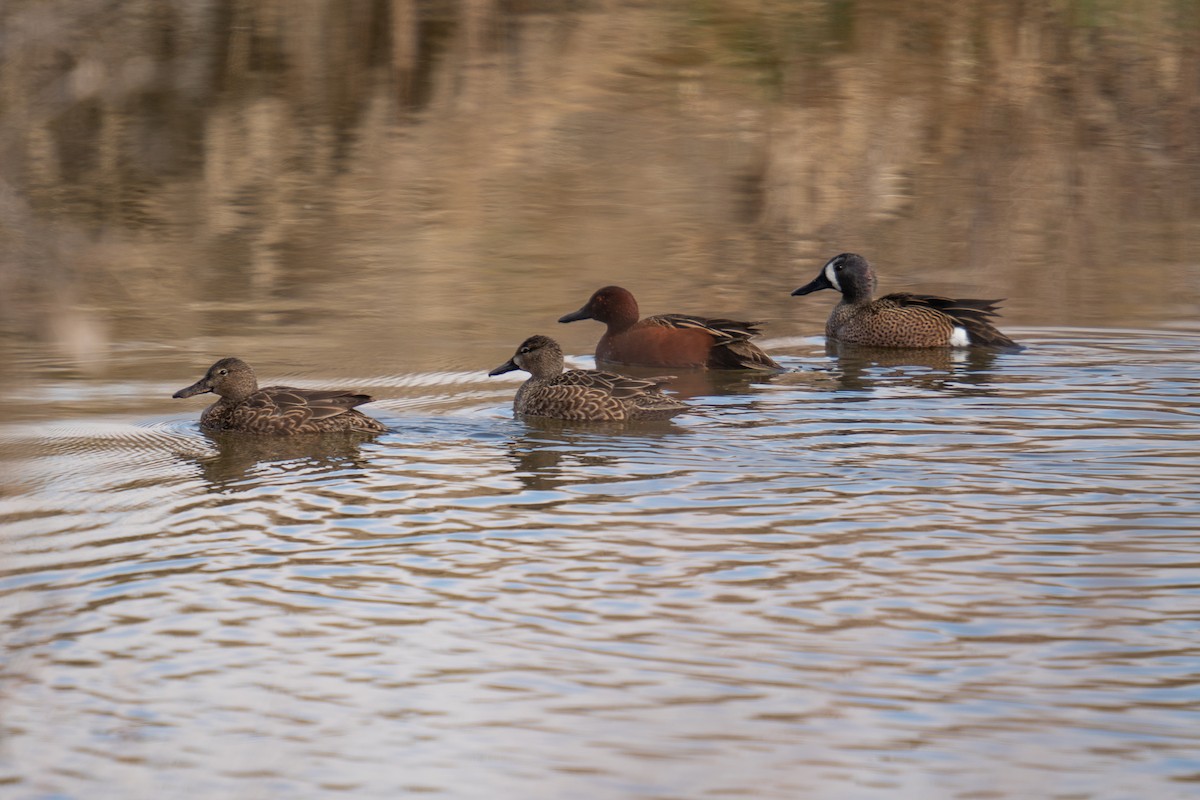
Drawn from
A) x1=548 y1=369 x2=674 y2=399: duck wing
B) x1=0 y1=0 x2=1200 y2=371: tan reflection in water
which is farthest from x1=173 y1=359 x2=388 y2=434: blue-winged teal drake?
x1=0 y1=0 x2=1200 y2=371: tan reflection in water

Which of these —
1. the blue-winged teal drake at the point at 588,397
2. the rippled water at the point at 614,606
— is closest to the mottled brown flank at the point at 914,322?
the rippled water at the point at 614,606

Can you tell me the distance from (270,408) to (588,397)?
180 centimetres

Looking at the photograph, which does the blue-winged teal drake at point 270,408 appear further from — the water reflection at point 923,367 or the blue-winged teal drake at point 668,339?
the water reflection at point 923,367

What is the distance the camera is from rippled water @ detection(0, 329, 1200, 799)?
209 inches

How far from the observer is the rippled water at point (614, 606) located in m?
5.32

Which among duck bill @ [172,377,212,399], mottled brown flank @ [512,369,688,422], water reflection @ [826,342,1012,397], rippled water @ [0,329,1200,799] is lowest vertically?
rippled water @ [0,329,1200,799]

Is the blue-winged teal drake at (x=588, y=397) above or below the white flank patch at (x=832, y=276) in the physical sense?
→ below

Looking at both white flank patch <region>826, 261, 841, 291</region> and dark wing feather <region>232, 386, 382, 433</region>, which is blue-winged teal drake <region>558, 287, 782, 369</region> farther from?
dark wing feather <region>232, 386, 382, 433</region>

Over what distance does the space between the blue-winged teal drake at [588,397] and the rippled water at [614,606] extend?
180 millimetres

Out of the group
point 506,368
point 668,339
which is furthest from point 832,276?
point 506,368

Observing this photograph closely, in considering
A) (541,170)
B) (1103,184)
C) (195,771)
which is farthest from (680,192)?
(195,771)

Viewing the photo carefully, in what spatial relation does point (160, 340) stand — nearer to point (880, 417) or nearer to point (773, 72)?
point (880, 417)

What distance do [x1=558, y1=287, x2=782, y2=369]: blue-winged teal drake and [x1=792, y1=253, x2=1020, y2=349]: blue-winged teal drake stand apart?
3.16 ft

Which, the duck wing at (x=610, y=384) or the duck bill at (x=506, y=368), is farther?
the duck bill at (x=506, y=368)
